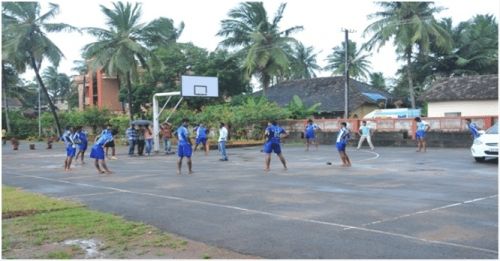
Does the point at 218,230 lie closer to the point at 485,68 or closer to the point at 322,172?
the point at 322,172

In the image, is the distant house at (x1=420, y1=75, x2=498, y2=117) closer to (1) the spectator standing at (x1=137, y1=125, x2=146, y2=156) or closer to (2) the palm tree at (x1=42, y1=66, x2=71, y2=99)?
(1) the spectator standing at (x1=137, y1=125, x2=146, y2=156)

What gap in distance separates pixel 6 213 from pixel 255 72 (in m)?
36.2

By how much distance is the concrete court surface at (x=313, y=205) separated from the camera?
643cm

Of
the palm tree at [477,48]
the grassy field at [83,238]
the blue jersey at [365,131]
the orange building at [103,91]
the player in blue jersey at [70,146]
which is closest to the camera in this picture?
the grassy field at [83,238]

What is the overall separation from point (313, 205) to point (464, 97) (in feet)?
90.0

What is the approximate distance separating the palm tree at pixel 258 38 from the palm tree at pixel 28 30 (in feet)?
38.7

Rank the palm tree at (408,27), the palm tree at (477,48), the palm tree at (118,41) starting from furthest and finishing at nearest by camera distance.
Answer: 1. the palm tree at (477,48)
2. the palm tree at (408,27)
3. the palm tree at (118,41)

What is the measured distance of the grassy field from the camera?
622 centimetres

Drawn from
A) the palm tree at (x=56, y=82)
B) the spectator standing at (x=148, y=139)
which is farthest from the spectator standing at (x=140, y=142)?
the palm tree at (x=56, y=82)

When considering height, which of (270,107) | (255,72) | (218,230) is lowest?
(218,230)

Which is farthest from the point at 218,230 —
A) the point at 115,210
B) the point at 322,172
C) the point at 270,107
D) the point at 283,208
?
the point at 270,107

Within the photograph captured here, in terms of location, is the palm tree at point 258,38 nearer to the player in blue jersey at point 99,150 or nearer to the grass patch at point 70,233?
the player in blue jersey at point 99,150

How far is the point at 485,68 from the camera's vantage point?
142 ft

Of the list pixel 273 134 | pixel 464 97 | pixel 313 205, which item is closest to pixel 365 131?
pixel 464 97
